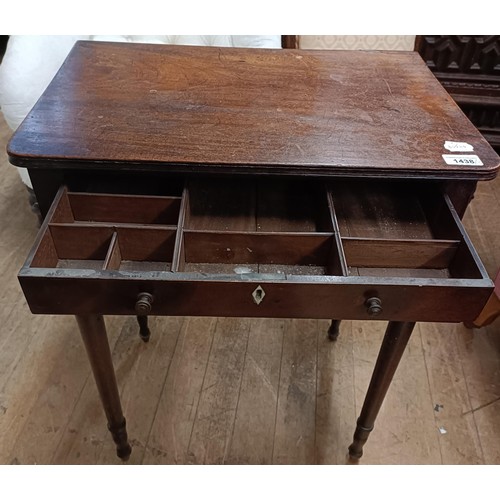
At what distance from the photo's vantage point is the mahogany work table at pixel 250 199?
28.4 inches

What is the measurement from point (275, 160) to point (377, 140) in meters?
0.20

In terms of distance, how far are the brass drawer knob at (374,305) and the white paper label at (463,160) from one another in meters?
0.27

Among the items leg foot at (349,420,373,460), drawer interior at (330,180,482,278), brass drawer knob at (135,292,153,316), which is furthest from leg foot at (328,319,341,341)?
brass drawer knob at (135,292,153,316)

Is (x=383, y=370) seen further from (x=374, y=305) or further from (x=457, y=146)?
(x=457, y=146)

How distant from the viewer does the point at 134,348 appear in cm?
134

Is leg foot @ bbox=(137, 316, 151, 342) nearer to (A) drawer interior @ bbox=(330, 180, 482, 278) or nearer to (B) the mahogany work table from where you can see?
(B) the mahogany work table

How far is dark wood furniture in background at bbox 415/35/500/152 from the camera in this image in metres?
1.82

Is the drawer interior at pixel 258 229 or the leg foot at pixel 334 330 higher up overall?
the drawer interior at pixel 258 229

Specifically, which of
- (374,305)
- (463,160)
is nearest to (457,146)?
(463,160)

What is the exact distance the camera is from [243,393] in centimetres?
124

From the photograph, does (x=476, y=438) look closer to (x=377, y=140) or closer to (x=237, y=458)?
(x=237, y=458)

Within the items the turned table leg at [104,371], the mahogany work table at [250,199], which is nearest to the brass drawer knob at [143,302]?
the mahogany work table at [250,199]

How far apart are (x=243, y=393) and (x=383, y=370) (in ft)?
1.51

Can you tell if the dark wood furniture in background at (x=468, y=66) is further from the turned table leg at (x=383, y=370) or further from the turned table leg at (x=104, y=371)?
the turned table leg at (x=104, y=371)
